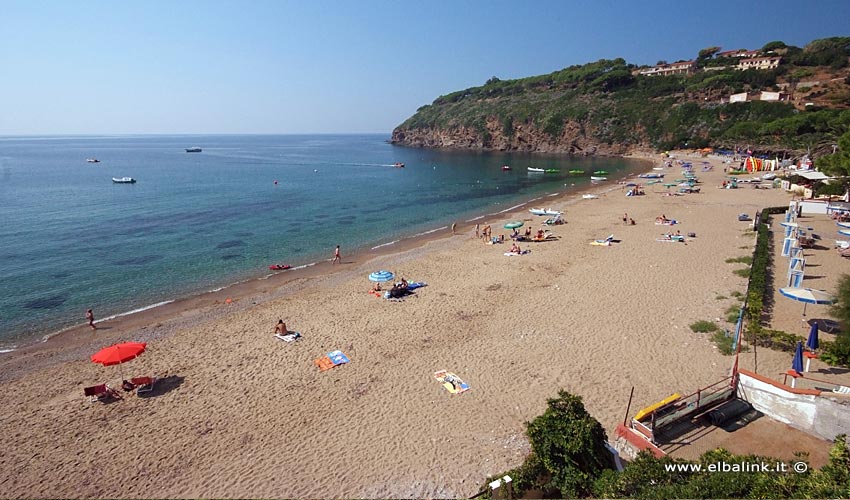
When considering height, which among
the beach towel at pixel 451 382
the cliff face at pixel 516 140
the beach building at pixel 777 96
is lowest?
the beach towel at pixel 451 382

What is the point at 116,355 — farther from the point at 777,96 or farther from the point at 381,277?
the point at 777,96

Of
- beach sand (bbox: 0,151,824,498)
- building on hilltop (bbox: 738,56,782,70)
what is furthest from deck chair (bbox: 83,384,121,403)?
building on hilltop (bbox: 738,56,782,70)

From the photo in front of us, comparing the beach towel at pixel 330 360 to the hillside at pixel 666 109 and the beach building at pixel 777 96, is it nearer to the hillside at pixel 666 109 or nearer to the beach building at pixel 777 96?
the hillside at pixel 666 109

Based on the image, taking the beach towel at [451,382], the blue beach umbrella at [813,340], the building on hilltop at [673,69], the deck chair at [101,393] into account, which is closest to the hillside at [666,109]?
the building on hilltop at [673,69]

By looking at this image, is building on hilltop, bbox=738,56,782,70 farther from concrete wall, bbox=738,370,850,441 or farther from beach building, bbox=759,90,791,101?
concrete wall, bbox=738,370,850,441

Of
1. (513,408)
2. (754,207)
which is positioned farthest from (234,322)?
(754,207)
